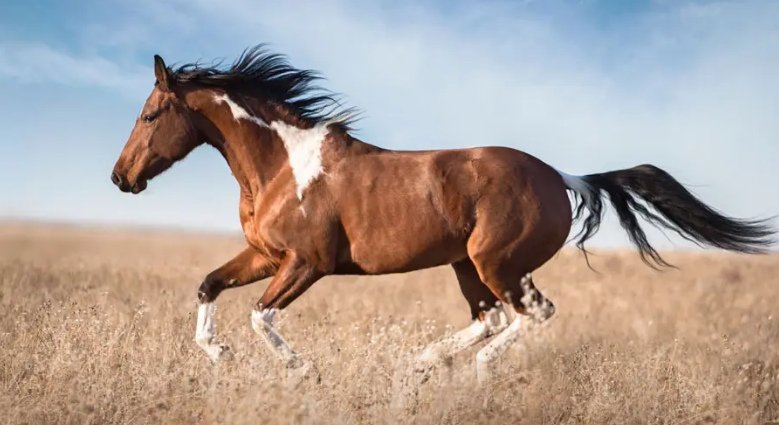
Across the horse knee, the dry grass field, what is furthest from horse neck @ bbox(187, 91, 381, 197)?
the dry grass field

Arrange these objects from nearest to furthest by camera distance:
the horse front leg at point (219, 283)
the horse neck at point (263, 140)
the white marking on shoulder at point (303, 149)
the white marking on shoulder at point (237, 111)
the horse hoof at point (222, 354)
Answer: the horse hoof at point (222, 354) < the horse front leg at point (219, 283) < the white marking on shoulder at point (303, 149) < the horse neck at point (263, 140) < the white marking on shoulder at point (237, 111)

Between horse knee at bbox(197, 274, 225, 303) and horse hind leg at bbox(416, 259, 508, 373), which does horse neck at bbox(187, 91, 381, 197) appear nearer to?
horse knee at bbox(197, 274, 225, 303)

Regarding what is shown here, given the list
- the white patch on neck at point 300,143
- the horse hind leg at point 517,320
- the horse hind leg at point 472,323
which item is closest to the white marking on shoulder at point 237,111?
the white patch on neck at point 300,143

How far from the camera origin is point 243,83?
573 cm

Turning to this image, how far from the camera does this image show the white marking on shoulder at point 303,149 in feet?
17.3

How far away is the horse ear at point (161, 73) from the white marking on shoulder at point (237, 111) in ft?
1.33

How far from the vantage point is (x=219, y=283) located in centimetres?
537

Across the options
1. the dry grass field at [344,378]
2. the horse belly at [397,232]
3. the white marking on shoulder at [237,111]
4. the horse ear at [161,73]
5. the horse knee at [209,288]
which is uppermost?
the horse ear at [161,73]

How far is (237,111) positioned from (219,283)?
4.56 ft

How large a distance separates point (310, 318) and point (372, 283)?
4.77 meters

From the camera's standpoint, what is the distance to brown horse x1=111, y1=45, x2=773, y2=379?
5102 millimetres

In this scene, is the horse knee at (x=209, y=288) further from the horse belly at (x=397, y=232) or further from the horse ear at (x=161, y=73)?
the horse ear at (x=161, y=73)

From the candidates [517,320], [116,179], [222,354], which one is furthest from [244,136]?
[517,320]

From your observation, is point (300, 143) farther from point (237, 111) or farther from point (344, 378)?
point (344, 378)
